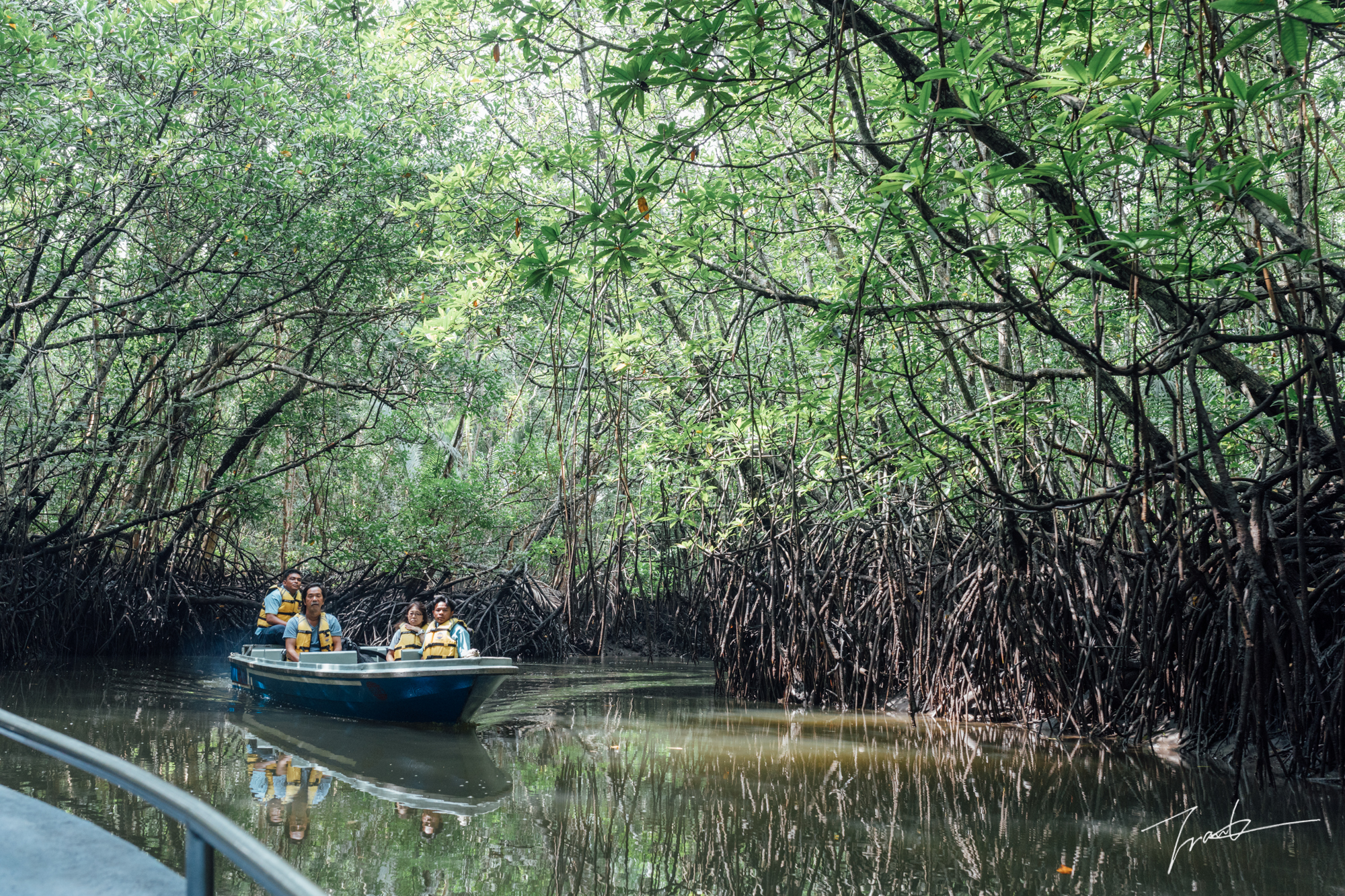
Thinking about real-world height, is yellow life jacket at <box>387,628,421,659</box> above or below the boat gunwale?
above

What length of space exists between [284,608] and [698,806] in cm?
664

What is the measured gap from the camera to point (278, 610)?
10.2m

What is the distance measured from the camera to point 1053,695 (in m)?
7.14

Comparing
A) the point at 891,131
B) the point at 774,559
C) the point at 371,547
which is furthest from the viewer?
the point at 371,547

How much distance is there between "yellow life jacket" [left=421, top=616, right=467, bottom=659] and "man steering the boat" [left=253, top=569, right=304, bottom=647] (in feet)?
6.46

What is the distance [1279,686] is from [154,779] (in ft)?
19.5

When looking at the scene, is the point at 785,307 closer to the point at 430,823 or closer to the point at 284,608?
the point at 430,823

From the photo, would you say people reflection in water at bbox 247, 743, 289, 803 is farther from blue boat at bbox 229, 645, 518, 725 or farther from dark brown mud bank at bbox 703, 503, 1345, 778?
dark brown mud bank at bbox 703, 503, 1345, 778

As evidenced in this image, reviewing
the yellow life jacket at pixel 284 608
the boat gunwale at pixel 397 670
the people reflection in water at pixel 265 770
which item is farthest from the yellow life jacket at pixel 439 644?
the yellow life jacket at pixel 284 608

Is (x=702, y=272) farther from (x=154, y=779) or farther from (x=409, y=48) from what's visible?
(x=154, y=779)

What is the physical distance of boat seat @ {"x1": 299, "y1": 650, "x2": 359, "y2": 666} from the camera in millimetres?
8383

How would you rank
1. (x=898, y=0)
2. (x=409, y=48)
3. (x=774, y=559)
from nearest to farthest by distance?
(x=898, y=0)
(x=774, y=559)
(x=409, y=48)

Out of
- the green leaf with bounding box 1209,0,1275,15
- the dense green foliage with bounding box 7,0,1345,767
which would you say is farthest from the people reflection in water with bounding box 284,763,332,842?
the green leaf with bounding box 1209,0,1275,15

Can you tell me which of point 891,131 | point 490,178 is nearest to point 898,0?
point 891,131
